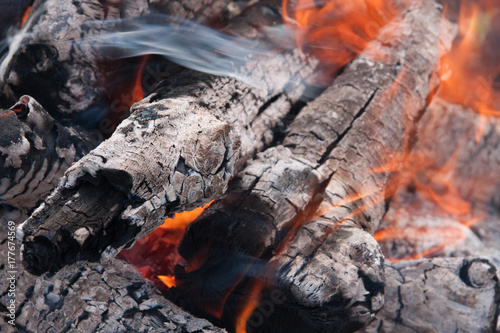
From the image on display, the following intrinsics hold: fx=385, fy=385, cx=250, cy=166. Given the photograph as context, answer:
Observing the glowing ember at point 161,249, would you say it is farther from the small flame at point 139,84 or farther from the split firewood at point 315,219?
the small flame at point 139,84

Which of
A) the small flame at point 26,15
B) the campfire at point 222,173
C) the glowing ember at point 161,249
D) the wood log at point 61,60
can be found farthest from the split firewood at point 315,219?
the small flame at point 26,15

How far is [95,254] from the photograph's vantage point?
114 cm

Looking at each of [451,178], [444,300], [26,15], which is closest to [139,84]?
[26,15]

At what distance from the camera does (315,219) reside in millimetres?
1540

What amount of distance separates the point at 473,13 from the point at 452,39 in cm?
60

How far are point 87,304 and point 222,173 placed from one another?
64 cm

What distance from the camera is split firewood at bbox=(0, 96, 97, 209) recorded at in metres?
1.36

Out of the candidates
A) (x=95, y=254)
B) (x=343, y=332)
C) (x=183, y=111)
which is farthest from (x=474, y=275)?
(x=95, y=254)

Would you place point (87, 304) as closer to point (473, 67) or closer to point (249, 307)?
point (249, 307)

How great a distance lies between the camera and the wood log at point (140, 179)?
107 cm

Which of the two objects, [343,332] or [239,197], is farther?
[239,197]

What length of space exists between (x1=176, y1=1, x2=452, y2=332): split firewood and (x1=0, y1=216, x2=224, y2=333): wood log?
8.3 inches

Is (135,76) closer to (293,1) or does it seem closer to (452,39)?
(293,1)

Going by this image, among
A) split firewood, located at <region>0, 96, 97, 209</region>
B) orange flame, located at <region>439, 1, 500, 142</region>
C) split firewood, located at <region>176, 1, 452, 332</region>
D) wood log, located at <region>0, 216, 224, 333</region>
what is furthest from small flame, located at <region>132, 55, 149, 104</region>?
orange flame, located at <region>439, 1, 500, 142</region>
